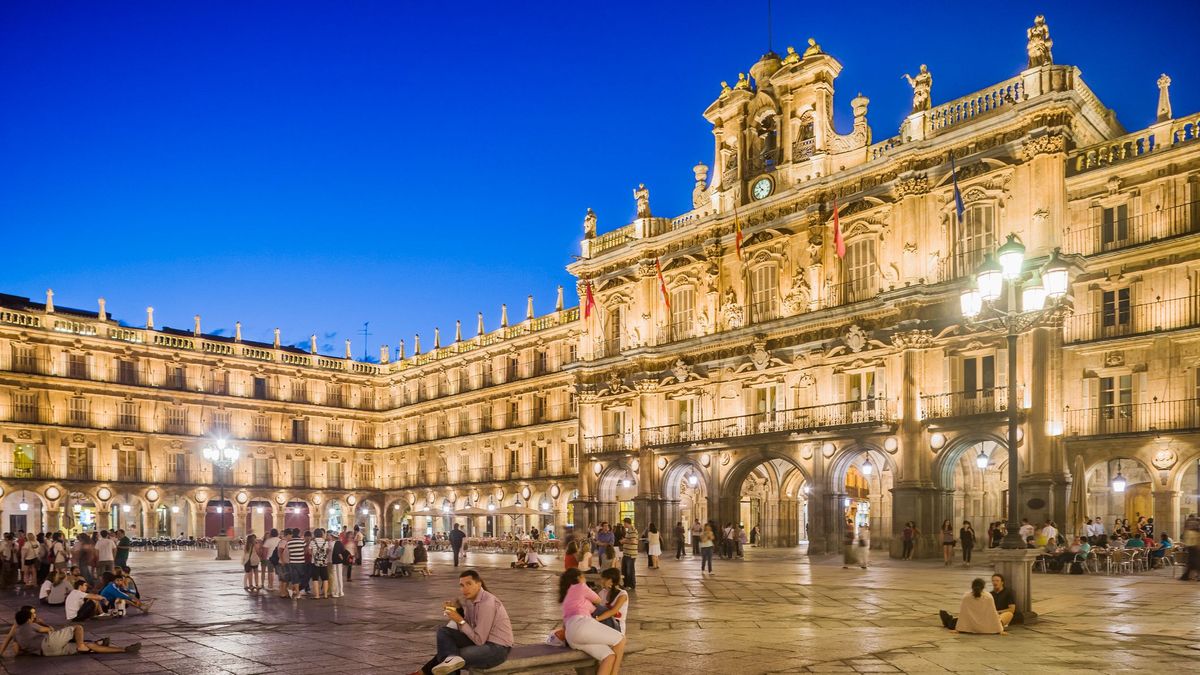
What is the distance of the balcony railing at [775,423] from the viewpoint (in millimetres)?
32906

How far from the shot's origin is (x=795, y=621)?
15.1 meters

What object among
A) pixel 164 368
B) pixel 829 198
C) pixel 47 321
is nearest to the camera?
pixel 829 198

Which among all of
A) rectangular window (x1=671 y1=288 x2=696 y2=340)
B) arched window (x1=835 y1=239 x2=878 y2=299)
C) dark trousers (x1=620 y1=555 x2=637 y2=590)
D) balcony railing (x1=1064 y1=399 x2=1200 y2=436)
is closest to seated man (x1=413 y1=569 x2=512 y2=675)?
dark trousers (x1=620 y1=555 x2=637 y2=590)

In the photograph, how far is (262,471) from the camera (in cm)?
6394

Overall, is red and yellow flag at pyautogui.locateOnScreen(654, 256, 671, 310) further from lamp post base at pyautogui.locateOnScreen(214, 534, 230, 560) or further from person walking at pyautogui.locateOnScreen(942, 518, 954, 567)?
lamp post base at pyautogui.locateOnScreen(214, 534, 230, 560)

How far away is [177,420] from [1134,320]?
171ft

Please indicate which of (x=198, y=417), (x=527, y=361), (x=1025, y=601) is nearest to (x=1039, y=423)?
(x=1025, y=601)

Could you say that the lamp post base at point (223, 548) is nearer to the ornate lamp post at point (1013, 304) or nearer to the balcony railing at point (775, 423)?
the balcony railing at point (775, 423)

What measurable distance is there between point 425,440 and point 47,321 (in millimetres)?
22601

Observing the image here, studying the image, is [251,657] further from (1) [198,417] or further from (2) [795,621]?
(1) [198,417]

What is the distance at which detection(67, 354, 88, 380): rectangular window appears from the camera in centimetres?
5638

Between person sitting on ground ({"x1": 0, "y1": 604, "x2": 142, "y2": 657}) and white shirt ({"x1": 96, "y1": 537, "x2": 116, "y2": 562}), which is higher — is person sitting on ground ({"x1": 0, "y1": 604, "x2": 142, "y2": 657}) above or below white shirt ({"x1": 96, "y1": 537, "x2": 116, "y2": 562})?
above

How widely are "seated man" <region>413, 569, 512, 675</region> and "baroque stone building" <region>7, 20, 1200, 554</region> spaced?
877cm

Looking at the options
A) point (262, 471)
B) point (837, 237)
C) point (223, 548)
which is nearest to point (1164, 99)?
point (837, 237)
